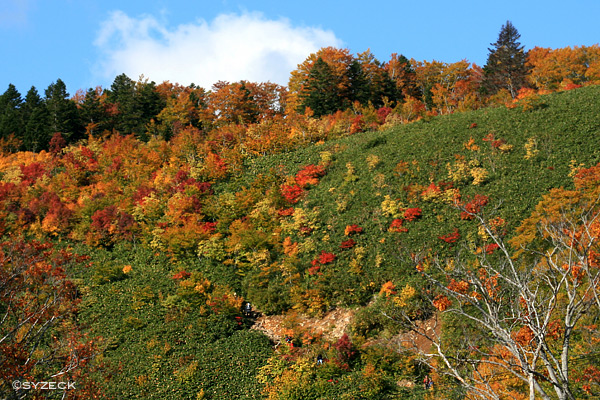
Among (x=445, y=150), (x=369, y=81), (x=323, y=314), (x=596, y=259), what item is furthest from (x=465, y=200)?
(x=369, y=81)

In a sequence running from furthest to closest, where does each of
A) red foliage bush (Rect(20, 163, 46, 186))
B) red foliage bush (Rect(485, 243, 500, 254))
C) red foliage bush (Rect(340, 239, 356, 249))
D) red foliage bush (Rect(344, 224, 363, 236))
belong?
red foliage bush (Rect(20, 163, 46, 186))
red foliage bush (Rect(344, 224, 363, 236))
red foliage bush (Rect(340, 239, 356, 249))
red foliage bush (Rect(485, 243, 500, 254))

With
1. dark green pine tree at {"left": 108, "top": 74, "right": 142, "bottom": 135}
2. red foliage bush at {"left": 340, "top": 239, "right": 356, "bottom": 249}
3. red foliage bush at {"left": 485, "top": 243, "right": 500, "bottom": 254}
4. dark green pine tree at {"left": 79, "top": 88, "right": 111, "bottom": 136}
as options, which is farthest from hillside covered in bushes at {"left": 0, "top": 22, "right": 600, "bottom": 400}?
dark green pine tree at {"left": 108, "top": 74, "right": 142, "bottom": 135}

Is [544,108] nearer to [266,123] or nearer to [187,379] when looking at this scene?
[266,123]

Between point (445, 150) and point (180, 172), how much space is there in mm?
25561

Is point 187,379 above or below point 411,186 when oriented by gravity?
below

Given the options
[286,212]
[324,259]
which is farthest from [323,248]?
[286,212]

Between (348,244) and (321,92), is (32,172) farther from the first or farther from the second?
(348,244)

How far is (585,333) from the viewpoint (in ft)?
56.3

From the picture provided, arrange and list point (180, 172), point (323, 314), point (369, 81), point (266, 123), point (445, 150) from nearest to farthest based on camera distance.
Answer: point (323, 314), point (445, 150), point (180, 172), point (266, 123), point (369, 81)

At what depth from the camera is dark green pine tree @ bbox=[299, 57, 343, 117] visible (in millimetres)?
62500

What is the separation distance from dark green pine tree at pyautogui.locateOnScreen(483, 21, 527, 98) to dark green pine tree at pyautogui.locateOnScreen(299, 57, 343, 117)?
1989cm

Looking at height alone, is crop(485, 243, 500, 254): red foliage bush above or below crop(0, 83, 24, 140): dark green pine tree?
below

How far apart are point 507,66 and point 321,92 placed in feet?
79.0

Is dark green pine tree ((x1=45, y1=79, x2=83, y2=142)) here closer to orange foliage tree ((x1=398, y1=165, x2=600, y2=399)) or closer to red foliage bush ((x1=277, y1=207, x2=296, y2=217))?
red foliage bush ((x1=277, y1=207, x2=296, y2=217))
